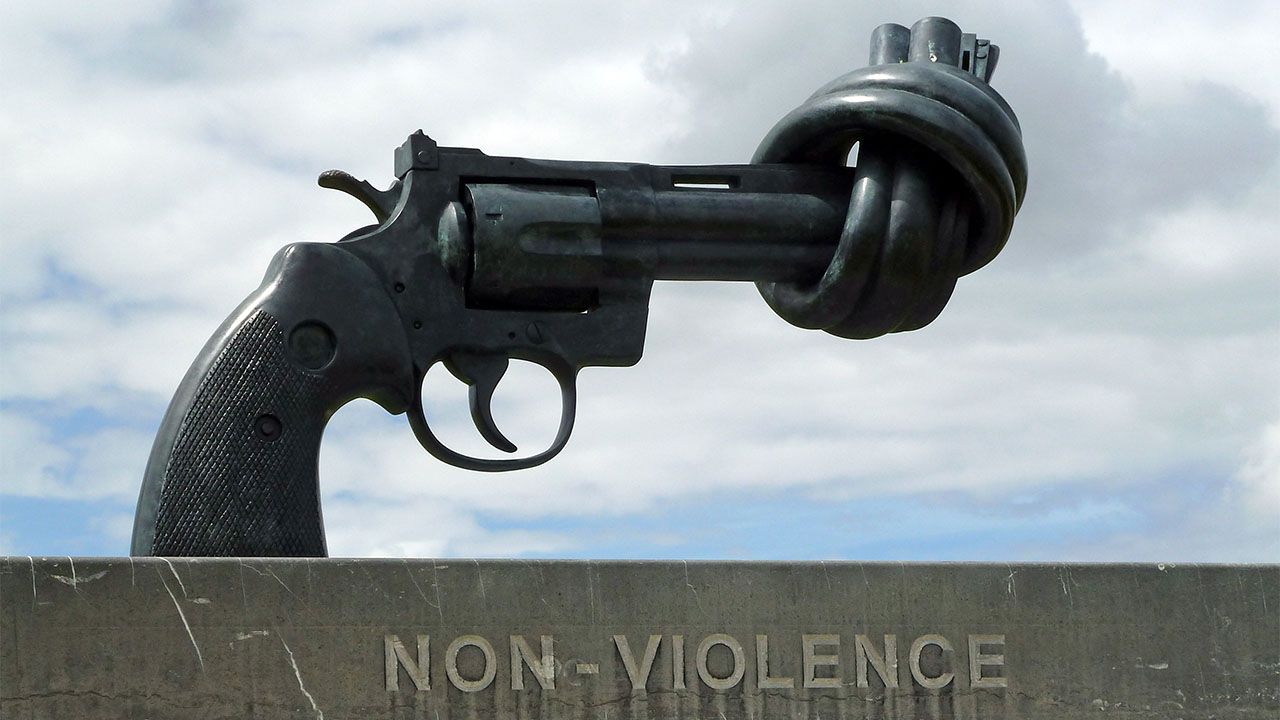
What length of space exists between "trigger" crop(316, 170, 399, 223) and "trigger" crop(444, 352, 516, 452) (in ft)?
1.76

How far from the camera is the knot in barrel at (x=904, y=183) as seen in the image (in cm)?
589

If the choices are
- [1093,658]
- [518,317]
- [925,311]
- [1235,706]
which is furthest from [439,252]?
[1235,706]

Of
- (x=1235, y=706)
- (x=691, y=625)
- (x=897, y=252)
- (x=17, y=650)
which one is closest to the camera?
(x=17, y=650)

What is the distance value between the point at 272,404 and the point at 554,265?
997mm

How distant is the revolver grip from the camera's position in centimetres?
527

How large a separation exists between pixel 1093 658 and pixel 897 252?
1458 millimetres

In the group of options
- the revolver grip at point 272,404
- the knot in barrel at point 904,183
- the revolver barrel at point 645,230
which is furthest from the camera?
the knot in barrel at point 904,183

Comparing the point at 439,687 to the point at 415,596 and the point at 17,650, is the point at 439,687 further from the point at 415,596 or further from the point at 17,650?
the point at 17,650

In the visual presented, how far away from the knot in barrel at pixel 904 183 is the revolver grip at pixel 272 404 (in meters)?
1.51

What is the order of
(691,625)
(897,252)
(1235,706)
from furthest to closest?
(897,252) < (1235,706) < (691,625)

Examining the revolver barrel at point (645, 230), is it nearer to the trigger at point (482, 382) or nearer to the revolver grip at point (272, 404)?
the trigger at point (482, 382)

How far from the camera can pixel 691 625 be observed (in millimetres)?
5074

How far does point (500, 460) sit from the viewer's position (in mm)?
5707

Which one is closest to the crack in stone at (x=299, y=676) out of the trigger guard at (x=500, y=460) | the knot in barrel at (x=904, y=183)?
the trigger guard at (x=500, y=460)
